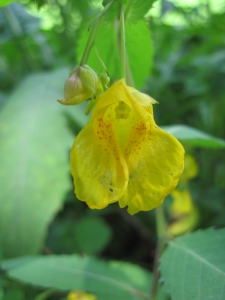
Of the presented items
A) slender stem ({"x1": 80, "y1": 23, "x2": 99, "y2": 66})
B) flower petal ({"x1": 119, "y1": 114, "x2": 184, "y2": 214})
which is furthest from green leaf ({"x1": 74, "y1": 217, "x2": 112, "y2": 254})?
slender stem ({"x1": 80, "y1": 23, "x2": 99, "y2": 66})

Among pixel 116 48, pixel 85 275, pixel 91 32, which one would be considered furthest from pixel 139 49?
pixel 85 275

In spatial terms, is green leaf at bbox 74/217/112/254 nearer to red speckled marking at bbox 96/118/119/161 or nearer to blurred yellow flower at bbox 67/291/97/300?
blurred yellow flower at bbox 67/291/97/300

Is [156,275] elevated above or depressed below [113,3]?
below

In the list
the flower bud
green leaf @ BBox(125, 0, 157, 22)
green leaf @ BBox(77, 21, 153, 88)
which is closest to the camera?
the flower bud

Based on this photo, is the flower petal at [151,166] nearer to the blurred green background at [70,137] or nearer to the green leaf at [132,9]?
the green leaf at [132,9]

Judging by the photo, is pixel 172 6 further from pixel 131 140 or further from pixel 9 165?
pixel 131 140

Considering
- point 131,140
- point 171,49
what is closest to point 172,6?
point 171,49

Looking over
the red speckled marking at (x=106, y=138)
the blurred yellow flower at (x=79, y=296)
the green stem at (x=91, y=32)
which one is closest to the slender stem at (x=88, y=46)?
the green stem at (x=91, y=32)
